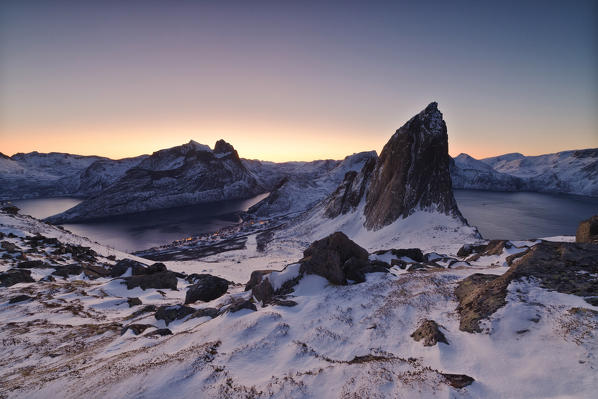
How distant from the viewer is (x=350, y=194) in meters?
84.9

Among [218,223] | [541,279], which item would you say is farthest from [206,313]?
[218,223]

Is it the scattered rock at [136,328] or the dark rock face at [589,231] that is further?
the dark rock face at [589,231]

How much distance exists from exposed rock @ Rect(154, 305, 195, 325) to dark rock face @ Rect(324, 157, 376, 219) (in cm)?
6777

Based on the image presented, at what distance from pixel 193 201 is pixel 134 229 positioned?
73.2m

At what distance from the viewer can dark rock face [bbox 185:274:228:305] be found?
2156cm

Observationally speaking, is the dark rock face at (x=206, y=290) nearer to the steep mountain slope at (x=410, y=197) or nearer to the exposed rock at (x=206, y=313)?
the exposed rock at (x=206, y=313)

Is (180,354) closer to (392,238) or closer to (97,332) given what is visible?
(97,332)

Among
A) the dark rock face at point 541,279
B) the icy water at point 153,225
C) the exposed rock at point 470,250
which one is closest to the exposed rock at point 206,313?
the dark rock face at point 541,279

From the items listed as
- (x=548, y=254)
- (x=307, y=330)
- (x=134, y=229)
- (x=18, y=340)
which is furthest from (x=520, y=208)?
(x=134, y=229)

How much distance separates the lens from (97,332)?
51.0 feet

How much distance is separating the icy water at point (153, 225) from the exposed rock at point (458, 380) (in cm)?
10736

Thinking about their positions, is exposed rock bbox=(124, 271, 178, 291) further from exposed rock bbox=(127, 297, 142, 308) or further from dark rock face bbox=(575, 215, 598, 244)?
dark rock face bbox=(575, 215, 598, 244)

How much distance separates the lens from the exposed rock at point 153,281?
1007 inches

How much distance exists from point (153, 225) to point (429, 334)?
14691cm
